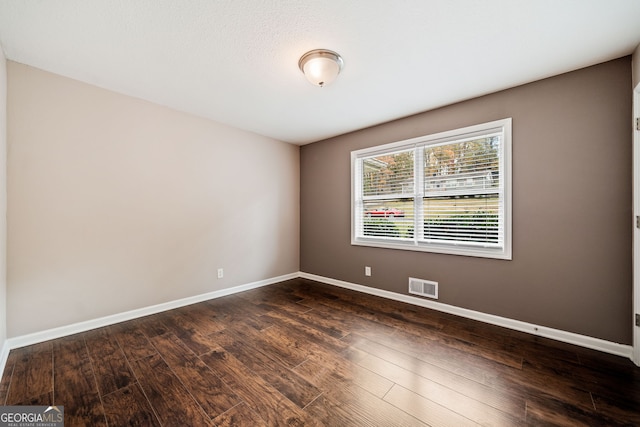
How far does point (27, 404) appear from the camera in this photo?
5.17 feet

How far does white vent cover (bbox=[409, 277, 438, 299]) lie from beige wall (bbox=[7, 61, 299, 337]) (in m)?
2.36

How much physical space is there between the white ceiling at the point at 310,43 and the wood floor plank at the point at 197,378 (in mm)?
2521

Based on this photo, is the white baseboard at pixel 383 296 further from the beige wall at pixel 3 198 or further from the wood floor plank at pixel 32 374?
the beige wall at pixel 3 198

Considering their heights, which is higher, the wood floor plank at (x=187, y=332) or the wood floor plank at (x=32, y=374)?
the wood floor plank at (x=32, y=374)

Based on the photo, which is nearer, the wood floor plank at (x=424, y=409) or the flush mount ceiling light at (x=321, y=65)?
the wood floor plank at (x=424, y=409)

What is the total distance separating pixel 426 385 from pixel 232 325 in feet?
6.36

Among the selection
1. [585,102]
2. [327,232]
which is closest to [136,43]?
[327,232]

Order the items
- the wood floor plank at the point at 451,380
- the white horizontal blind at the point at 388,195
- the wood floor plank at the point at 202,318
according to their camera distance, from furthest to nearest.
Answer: the white horizontal blind at the point at 388,195, the wood floor plank at the point at 202,318, the wood floor plank at the point at 451,380

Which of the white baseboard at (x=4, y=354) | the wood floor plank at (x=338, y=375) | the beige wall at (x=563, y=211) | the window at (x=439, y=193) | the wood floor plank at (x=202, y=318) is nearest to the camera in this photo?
the wood floor plank at (x=338, y=375)

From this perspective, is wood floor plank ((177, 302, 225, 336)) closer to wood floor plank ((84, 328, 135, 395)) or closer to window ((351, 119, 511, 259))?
wood floor plank ((84, 328, 135, 395))

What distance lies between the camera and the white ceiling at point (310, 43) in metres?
1.66

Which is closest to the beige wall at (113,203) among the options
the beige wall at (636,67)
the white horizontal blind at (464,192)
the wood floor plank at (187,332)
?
the wood floor plank at (187,332)

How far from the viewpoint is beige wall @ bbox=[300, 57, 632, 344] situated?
2.14 metres

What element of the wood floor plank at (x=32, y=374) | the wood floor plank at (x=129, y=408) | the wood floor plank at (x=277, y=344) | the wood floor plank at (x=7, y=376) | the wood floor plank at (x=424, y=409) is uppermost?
the wood floor plank at (x=7, y=376)
